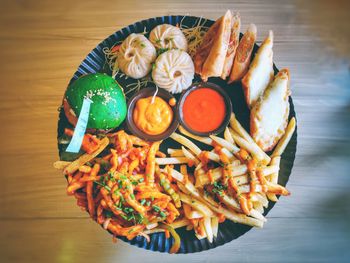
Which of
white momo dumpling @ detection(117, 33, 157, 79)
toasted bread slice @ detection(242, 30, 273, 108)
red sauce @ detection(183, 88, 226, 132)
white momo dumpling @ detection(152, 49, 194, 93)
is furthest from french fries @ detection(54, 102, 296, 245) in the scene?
white momo dumpling @ detection(117, 33, 157, 79)

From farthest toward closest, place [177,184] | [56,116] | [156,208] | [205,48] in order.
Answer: [56,116] < [205,48] < [177,184] < [156,208]

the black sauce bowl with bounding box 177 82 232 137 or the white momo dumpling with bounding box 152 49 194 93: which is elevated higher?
the white momo dumpling with bounding box 152 49 194 93

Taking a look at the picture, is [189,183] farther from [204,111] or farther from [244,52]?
[244,52]

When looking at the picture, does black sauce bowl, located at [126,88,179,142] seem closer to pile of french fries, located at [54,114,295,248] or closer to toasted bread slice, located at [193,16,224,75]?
pile of french fries, located at [54,114,295,248]

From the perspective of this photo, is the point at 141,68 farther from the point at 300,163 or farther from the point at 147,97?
the point at 300,163

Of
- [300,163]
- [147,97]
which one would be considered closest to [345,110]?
[300,163]

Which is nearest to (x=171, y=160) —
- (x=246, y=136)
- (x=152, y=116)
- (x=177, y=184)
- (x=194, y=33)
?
(x=177, y=184)
